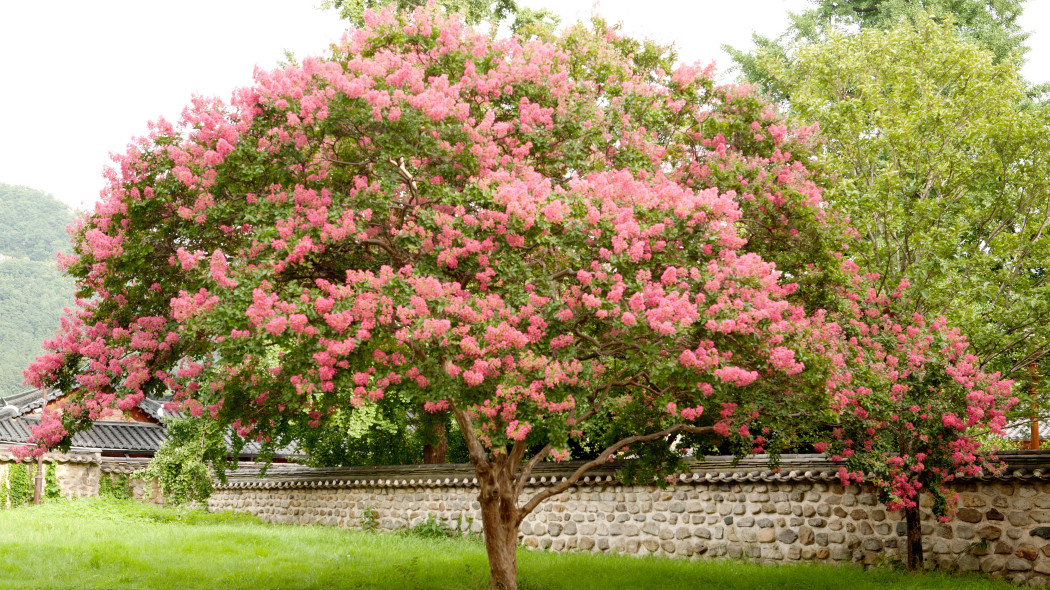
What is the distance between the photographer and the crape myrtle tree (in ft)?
29.5

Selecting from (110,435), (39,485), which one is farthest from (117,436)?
(39,485)

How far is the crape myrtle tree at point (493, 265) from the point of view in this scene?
29.5 ft

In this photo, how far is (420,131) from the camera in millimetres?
10016

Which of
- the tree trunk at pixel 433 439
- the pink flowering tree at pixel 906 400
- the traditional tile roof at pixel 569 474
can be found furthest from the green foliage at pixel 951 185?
the tree trunk at pixel 433 439

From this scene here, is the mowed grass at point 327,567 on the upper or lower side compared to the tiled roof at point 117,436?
lower

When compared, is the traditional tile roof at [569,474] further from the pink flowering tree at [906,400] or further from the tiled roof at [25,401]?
the tiled roof at [25,401]

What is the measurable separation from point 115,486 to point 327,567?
15.4 metres

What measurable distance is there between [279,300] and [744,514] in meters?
9.64

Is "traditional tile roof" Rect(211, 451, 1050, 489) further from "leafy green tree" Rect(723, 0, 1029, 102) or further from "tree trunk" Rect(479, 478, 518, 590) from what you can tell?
"leafy green tree" Rect(723, 0, 1029, 102)

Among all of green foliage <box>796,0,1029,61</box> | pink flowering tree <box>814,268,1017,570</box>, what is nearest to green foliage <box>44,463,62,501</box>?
pink flowering tree <box>814,268,1017,570</box>

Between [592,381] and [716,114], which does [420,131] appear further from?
[716,114]

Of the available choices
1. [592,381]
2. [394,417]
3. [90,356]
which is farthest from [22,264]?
[592,381]

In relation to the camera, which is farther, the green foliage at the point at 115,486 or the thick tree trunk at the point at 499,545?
the green foliage at the point at 115,486

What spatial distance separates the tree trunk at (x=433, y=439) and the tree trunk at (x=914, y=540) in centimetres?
1042
